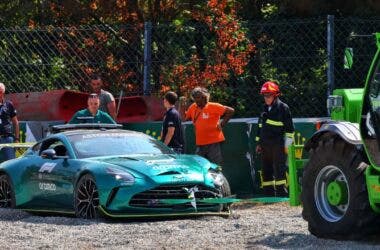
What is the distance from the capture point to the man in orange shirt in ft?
55.6

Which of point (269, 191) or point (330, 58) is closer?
point (269, 191)

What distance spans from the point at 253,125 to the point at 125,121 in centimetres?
291

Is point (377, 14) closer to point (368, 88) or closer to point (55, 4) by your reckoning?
point (55, 4)

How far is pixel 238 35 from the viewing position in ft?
60.2

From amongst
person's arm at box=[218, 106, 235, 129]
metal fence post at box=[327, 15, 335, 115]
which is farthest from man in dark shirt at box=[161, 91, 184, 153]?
metal fence post at box=[327, 15, 335, 115]

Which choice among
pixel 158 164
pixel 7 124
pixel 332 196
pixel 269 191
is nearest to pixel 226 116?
pixel 269 191

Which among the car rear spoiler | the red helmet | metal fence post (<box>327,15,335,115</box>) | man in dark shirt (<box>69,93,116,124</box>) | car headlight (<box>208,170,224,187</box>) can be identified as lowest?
car headlight (<box>208,170,224,187</box>)

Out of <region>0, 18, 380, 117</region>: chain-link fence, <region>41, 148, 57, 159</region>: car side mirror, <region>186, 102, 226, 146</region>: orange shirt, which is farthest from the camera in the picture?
<region>0, 18, 380, 117</region>: chain-link fence

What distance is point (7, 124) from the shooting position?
18.2m

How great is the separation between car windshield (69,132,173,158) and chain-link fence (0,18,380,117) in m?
3.22

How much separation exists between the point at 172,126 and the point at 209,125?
762mm

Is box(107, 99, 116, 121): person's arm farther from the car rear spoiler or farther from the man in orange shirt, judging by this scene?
the car rear spoiler

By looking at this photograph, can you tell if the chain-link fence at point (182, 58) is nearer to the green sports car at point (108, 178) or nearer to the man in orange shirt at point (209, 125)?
the man in orange shirt at point (209, 125)

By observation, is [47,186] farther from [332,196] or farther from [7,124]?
[332,196]
